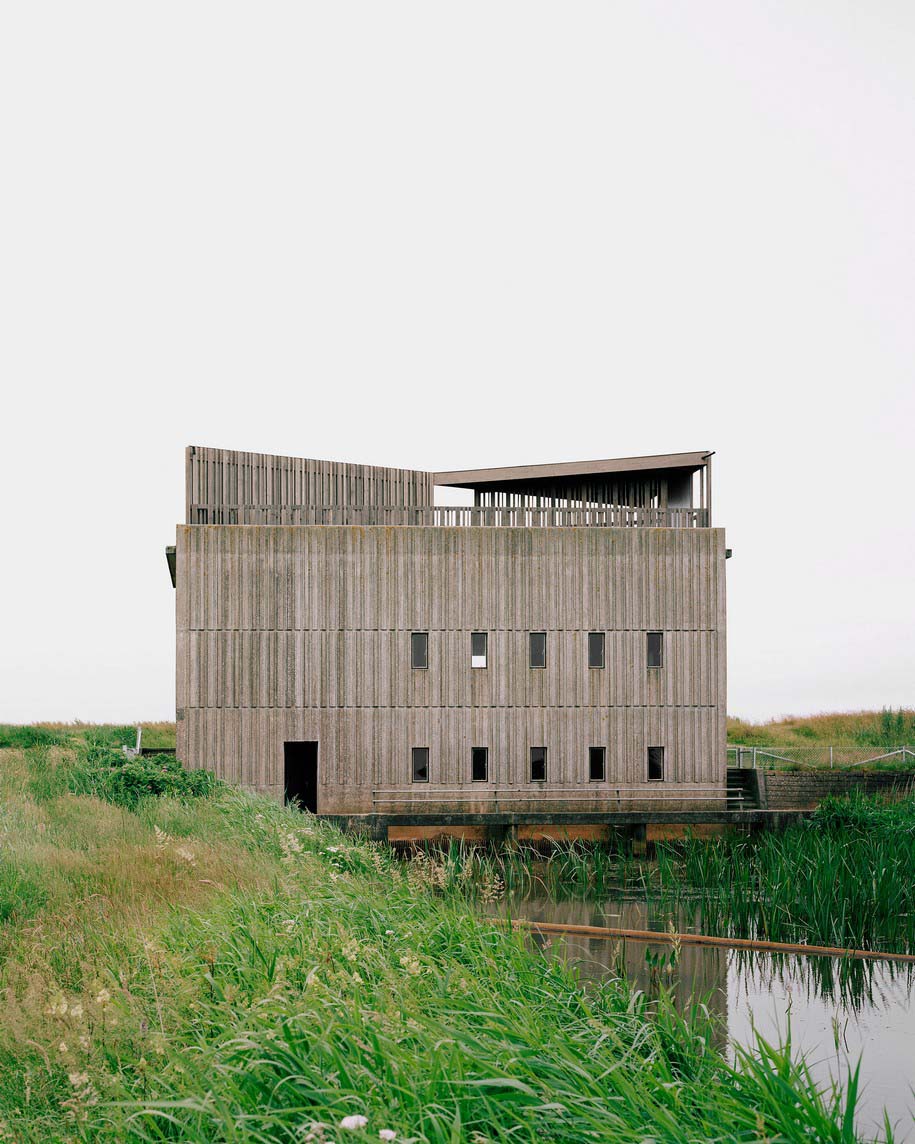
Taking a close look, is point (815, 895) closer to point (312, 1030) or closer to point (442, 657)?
point (312, 1030)

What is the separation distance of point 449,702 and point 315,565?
430 centimetres

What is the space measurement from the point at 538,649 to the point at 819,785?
862 cm

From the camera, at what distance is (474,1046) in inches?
248

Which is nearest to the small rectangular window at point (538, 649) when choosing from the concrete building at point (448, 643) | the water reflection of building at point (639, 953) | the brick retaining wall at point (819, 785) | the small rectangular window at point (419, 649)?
the concrete building at point (448, 643)

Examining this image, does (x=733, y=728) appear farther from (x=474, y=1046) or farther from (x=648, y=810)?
(x=474, y=1046)

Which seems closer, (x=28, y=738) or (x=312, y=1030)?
(x=312, y=1030)

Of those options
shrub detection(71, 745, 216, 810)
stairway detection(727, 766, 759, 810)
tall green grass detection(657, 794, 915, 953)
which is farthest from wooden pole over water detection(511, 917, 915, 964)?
stairway detection(727, 766, 759, 810)

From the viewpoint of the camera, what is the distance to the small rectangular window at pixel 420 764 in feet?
84.4

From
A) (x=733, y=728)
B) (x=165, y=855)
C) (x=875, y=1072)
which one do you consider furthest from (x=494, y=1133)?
(x=733, y=728)

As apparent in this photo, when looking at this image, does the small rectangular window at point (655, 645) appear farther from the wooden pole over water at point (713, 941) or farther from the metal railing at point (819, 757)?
the wooden pole over water at point (713, 941)

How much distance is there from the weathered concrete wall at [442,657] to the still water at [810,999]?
10499mm

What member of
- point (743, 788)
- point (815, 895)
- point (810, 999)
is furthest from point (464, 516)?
point (810, 999)

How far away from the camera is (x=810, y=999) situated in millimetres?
11922

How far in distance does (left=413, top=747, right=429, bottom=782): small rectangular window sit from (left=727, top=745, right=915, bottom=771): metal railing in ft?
31.3
